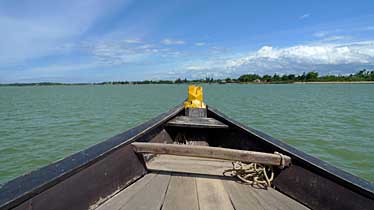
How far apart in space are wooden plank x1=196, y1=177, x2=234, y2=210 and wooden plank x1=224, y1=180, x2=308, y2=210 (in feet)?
0.16

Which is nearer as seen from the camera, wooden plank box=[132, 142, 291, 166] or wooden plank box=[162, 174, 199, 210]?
wooden plank box=[162, 174, 199, 210]

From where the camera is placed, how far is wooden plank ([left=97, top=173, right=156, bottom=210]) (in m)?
1.59

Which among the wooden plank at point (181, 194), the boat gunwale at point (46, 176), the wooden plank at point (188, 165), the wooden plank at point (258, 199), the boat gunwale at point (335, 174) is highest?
the boat gunwale at point (46, 176)

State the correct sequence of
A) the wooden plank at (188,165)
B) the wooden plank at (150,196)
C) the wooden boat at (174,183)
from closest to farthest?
1. the wooden boat at (174,183)
2. the wooden plank at (150,196)
3. the wooden plank at (188,165)

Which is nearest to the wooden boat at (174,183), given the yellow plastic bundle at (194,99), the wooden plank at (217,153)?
the wooden plank at (217,153)

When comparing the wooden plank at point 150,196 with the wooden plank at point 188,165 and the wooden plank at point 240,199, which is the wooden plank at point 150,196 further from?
the wooden plank at point 240,199

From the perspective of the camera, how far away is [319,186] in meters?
1.62

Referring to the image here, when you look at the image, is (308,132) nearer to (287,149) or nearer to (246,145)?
(246,145)

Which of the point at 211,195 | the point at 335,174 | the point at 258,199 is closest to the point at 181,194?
the point at 211,195

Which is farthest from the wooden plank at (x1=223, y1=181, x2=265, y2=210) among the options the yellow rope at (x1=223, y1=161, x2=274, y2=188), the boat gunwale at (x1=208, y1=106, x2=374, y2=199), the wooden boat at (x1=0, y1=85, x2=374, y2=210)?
the boat gunwale at (x1=208, y1=106, x2=374, y2=199)

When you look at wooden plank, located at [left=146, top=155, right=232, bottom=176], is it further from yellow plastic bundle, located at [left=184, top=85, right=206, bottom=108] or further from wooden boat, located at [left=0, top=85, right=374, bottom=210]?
yellow plastic bundle, located at [left=184, top=85, right=206, bottom=108]

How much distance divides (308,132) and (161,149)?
8607mm

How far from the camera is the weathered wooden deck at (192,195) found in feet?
5.29

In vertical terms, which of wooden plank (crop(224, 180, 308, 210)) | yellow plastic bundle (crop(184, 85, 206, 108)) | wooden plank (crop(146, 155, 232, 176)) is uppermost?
yellow plastic bundle (crop(184, 85, 206, 108))
